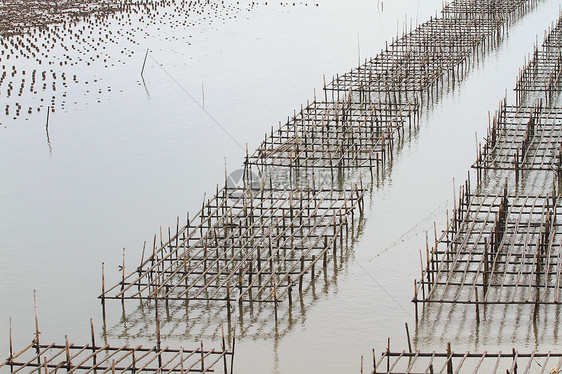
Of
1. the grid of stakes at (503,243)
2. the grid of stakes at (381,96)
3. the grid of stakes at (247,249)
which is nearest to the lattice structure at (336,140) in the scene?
the grid of stakes at (381,96)

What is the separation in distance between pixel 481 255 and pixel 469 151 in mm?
8330

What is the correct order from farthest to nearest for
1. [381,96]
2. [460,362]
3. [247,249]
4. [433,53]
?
[433,53]
[381,96]
[247,249]
[460,362]

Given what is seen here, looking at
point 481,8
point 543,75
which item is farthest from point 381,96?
point 481,8

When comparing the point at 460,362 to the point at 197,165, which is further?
the point at 197,165

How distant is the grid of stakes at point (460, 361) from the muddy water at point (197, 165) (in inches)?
20.0

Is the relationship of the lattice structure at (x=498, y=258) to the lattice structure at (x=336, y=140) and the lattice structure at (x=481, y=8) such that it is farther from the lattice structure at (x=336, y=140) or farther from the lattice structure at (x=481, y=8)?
the lattice structure at (x=481, y=8)

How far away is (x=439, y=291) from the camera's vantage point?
18578 millimetres

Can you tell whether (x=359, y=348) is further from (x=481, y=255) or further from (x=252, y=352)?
(x=481, y=255)

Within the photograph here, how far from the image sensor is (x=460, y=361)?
51.5ft

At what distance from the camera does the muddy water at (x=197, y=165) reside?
17688 mm

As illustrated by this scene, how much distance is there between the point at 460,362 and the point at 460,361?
45cm

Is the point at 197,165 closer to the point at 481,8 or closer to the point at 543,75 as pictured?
the point at 543,75

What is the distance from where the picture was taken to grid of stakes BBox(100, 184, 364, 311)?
61.1ft

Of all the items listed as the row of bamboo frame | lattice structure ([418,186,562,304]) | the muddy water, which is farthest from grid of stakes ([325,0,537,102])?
lattice structure ([418,186,562,304])
